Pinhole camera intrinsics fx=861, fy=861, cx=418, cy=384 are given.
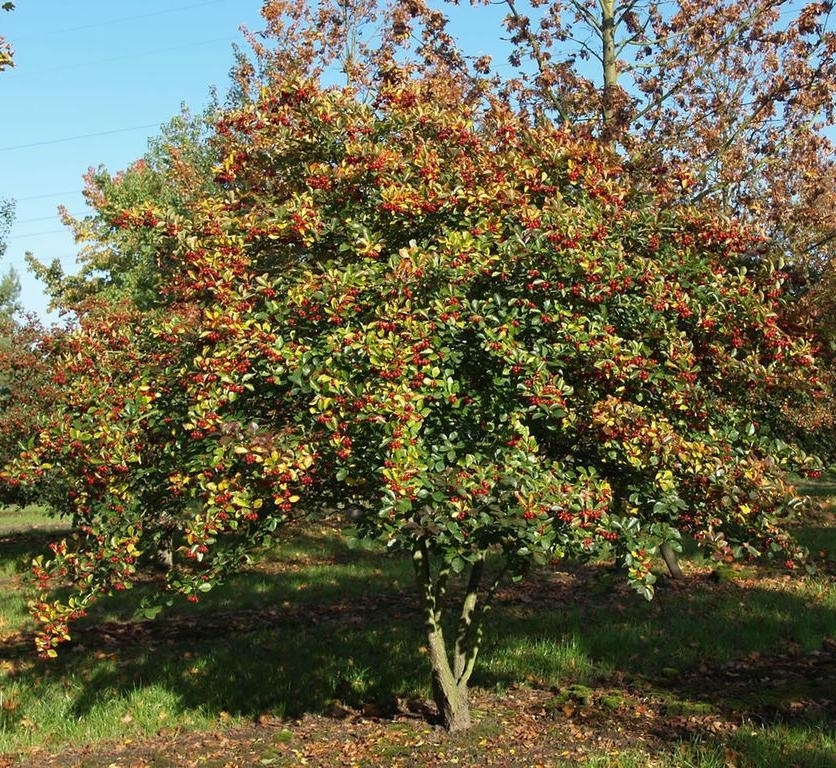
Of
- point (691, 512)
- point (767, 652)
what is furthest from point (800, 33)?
point (691, 512)

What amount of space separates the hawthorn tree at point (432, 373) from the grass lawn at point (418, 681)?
3.35 feet

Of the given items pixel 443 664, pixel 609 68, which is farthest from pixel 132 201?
pixel 443 664

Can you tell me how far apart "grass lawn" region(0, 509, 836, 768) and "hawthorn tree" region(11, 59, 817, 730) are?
1020 mm

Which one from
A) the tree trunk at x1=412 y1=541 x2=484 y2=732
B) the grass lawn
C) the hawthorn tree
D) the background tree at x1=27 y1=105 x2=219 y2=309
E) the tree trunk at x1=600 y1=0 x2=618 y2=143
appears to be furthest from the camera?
the background tree at x1=27 y1=105 x2=219 y2=309

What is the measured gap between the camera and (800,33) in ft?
46.4

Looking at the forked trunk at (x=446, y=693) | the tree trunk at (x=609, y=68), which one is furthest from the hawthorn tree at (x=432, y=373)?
the tree trunk at (x=609, y=68)

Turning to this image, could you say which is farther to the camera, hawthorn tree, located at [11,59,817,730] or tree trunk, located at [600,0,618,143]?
tree trunk, located at [600,0,618,143]

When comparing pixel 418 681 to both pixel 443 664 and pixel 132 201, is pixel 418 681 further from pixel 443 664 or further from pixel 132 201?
pixel 132 201

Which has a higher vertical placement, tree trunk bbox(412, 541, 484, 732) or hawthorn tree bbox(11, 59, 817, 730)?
hawthorn tree bbox(11, 59, 817, 730)

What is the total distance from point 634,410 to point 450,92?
30.9 feet

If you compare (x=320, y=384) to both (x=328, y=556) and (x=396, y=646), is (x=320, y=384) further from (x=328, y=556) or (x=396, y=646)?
(x=328, y=556)

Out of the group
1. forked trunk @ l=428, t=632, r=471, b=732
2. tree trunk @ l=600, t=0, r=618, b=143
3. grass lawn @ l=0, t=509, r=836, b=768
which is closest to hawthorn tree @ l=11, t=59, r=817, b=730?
forked trunk @ l=428, t=632, r=471, b=732

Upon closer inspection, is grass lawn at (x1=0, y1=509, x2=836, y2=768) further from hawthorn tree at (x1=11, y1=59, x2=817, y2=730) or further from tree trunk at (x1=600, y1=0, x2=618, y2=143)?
tree trunk at (x1=600, y1=0, x2=618, y2=143)

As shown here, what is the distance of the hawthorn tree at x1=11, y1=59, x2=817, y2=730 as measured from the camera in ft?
17.9
